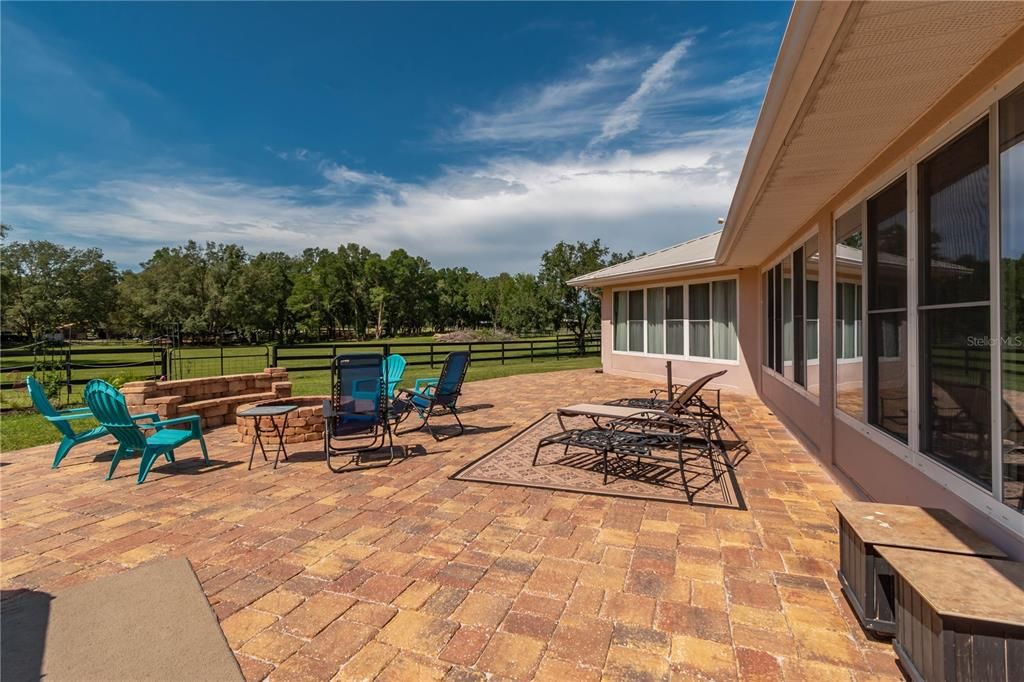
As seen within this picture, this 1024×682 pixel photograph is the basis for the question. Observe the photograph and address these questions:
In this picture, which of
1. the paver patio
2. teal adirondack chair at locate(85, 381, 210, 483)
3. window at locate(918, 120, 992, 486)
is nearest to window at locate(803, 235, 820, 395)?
the paver patio

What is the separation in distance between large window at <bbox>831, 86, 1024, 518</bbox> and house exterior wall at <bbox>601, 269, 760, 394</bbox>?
254 inches

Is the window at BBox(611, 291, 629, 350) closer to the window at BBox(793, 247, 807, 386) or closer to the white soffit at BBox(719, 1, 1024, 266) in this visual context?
the window at BBox(793, 247, 807, 386)

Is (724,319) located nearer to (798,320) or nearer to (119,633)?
(798,320)

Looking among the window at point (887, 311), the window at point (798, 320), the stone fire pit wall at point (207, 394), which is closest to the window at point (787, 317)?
the window at point (798, 320)

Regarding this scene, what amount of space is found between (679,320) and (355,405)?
8.82 m

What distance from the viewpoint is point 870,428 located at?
3.71 meters

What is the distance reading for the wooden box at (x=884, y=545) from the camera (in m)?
2.01

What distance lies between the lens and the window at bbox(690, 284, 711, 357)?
10906mm

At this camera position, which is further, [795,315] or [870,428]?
[795,315]

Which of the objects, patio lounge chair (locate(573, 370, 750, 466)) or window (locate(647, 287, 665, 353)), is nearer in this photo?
patio lounge chair (locate(573, 370, 750, 466))

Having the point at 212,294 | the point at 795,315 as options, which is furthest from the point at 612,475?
the point at 212,294

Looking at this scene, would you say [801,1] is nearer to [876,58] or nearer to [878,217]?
[876,58]

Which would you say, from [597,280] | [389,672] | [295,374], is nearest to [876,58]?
[389,672]

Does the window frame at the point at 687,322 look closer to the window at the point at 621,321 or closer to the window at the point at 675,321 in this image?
the window at the point at 675,321
